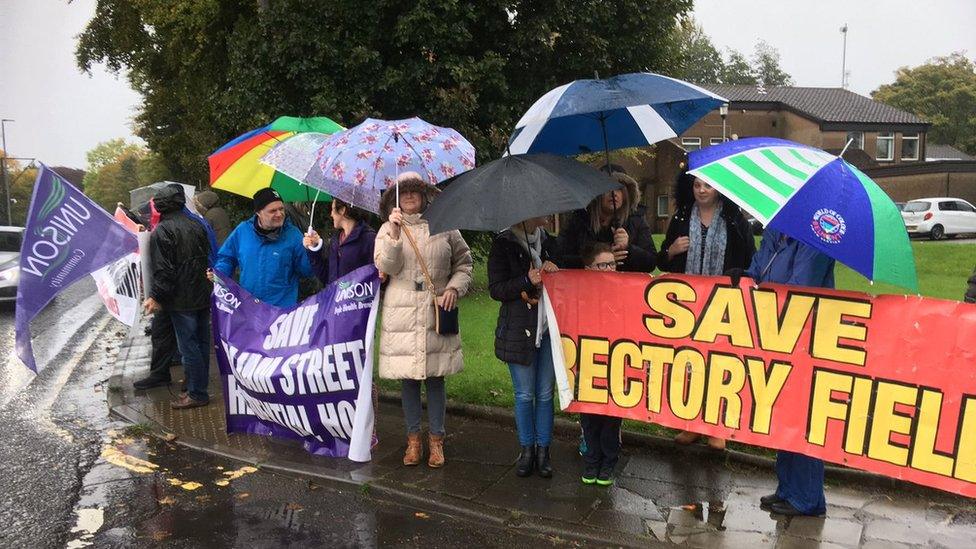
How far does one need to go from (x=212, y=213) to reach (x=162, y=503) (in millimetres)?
5618

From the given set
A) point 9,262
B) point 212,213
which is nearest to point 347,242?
point 212,213

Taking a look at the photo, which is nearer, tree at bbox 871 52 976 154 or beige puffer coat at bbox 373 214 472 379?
Answer: beige puffer coat at bbox 373 214 472 379

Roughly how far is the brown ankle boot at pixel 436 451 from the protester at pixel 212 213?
5.39 metres

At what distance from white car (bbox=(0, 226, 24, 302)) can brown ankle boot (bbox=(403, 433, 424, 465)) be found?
9268 mm

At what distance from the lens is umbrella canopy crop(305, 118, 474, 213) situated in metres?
4.71

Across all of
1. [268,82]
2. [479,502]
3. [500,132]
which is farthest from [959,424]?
[268,82]

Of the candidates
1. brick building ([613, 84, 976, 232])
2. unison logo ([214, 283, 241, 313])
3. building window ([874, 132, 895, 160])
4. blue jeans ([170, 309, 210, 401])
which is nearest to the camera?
unison logo ([214, 283, 241, 313])

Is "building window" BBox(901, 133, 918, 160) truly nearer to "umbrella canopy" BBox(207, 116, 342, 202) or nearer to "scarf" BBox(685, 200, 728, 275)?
"scarf" BBox(685, 200, 728, 275)

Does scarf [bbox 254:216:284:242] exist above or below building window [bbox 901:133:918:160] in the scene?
below

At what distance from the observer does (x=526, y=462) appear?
4.91m

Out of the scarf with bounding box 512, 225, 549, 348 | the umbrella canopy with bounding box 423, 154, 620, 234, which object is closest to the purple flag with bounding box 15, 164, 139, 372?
the umbrella canopy with bounding box 423, 154, 620, 234

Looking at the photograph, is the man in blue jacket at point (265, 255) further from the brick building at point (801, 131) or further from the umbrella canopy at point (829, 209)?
the brick building at point (801, 131)

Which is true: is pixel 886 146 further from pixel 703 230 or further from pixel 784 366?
pixel 784 366

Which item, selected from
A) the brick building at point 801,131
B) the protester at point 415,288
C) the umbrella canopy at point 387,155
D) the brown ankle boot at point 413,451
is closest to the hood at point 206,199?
the umbrella canopy at point 387,155
